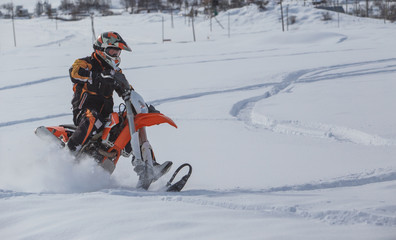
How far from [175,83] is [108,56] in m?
11.3

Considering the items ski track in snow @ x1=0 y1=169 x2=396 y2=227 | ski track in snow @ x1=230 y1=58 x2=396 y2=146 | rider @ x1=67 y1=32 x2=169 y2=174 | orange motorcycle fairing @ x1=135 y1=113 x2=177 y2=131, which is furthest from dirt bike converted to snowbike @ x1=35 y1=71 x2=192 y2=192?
ski track in snow @ x1=230 y1=58 x2=396 y2=146

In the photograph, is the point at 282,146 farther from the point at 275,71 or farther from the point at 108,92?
the point at 275,71

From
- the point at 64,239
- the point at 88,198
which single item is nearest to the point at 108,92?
the point at 88,198

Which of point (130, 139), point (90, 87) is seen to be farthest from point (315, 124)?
point (90, 87)

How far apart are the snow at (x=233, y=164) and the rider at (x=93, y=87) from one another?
0.34 meters

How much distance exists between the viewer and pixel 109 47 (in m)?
4.99

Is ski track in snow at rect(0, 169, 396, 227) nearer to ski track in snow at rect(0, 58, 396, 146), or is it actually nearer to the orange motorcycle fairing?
the orange motorcycle fairing

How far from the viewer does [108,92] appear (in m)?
5.08

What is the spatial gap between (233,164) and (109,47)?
2356 millimetres

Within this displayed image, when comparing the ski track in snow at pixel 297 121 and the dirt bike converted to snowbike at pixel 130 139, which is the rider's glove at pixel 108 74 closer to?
the dirt bike converted to snowbike at pixel 130 139

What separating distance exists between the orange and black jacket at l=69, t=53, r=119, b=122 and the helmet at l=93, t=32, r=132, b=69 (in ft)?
0.32

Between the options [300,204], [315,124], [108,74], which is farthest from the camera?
[315,124]

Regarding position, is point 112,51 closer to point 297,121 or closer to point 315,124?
point 315,124

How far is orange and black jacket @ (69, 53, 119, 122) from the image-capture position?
4891mm
